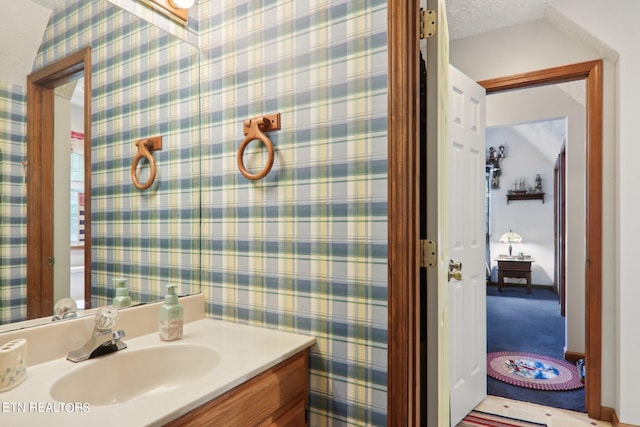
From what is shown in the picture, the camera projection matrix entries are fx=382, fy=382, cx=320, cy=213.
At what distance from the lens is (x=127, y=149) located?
1.34 metres

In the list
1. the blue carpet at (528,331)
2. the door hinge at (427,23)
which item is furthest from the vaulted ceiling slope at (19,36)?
the blue carpet at (528,331)

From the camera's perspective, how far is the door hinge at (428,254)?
1205mm

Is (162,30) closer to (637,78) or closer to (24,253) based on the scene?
(24,253)

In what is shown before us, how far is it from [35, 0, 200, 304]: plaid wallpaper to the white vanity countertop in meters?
0.27

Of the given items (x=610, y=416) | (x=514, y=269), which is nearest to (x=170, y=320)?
(x=610, y=416)

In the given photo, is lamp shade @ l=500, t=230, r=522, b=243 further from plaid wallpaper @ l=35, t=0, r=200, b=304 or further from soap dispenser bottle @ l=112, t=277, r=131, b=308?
soap dispenser bottle @ l=112, t=277, r=131, b=308

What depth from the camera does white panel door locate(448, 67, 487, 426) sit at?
7.23ft

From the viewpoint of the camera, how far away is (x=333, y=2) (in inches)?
48.1

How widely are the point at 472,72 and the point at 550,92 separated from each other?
3.40 feet

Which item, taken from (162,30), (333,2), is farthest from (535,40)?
(162,30)

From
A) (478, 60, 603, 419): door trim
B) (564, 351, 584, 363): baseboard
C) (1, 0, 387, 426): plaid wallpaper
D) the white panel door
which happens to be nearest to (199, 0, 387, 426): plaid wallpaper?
(1, 0, 387, 426): plaid wallpaper

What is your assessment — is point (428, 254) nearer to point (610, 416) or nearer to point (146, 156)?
point (146, 156)

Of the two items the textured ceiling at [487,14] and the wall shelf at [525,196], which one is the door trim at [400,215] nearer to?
the textured ceiling at [487,14]

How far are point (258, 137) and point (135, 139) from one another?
17.6 inches
